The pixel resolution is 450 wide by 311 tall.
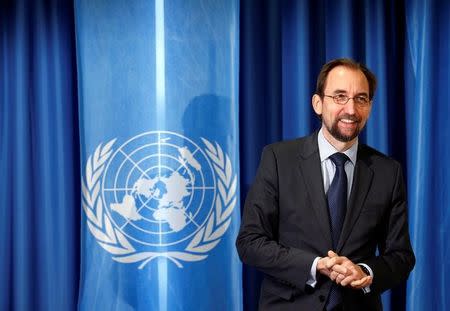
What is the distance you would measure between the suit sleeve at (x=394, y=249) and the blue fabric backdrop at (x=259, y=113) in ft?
2.28

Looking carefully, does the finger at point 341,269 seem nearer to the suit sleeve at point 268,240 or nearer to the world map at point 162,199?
the suit sleeve at point 268,240

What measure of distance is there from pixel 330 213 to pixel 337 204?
4 centimetres

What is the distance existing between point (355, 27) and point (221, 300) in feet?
4.43

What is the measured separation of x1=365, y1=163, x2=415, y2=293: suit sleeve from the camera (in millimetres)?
1693

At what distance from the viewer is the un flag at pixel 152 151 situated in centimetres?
235

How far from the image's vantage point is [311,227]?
1732 millimetres

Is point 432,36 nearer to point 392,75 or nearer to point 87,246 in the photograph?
point 392,75

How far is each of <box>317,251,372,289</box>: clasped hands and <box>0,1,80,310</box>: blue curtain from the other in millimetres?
1223

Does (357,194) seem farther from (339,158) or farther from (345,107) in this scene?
(345,107)

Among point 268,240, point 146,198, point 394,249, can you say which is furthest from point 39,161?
point 394,249

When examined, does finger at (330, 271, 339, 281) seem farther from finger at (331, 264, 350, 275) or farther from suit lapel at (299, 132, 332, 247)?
suit lapel at (299, 132, 332, 247)

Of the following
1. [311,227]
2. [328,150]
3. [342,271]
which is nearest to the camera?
[342,271]

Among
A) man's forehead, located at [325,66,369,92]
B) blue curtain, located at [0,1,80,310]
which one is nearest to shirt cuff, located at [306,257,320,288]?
man's forehead, located at [325,66,369,92]

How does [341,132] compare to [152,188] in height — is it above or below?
above
